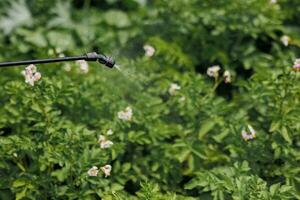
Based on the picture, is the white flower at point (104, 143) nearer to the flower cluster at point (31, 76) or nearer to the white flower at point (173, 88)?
the flower cluster at point (31, 76)

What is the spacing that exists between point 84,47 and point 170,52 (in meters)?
0.77

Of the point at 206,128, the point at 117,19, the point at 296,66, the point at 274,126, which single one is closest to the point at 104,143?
the point at 206,128

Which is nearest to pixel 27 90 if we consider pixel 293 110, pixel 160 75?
pixel 160 75

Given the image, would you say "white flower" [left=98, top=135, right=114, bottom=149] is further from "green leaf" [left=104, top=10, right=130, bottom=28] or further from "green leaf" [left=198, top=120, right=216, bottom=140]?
"green leaf" [left=104, top=10, right=130, bottom=28]

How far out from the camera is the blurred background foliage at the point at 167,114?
280 centimetres

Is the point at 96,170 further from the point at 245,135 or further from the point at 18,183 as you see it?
the point at 245,135

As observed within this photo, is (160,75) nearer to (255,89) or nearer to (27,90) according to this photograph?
(255,89)

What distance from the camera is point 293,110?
3.02 meters

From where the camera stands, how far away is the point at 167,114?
3420 mm

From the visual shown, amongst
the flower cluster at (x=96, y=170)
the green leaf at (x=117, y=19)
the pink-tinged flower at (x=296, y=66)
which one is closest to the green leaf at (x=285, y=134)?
the pink-tinged flower at (x=296, y=66)

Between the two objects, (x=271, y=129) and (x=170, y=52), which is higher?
(x=170, y=52)

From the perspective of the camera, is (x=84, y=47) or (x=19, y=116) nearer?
(x=19, y=116)

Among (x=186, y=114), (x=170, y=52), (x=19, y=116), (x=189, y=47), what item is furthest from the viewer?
(x=189, y=47)

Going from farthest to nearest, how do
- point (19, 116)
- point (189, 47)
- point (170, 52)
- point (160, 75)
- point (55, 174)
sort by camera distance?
point (189, 47) < point (170, 52) < point (160, 75) < point (19, 116) < point (55, 174)
